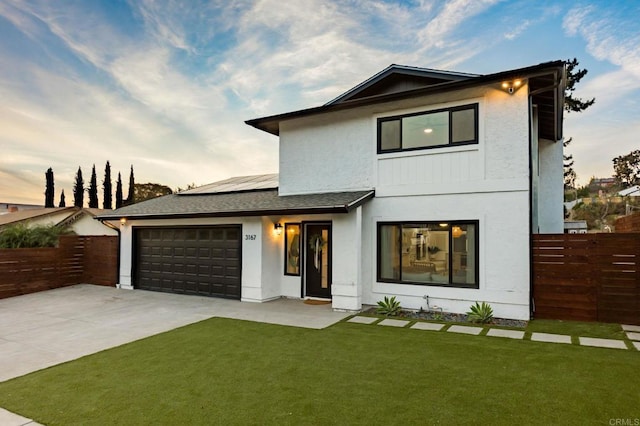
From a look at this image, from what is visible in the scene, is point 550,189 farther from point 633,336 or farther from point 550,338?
point 550,338

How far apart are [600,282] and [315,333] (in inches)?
233

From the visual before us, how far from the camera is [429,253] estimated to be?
28.6ft

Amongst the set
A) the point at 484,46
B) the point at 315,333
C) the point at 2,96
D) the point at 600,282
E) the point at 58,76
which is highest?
the point at 484,46

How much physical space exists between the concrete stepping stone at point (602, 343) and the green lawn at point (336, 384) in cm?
37

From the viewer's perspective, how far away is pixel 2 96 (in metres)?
12.8

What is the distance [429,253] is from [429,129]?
3049mm

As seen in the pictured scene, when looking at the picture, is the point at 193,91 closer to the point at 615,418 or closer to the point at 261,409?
the point at 261,409

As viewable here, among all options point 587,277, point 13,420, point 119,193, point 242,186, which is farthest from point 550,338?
point 119,193

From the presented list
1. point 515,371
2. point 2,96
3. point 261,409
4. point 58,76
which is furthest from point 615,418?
point 2,96

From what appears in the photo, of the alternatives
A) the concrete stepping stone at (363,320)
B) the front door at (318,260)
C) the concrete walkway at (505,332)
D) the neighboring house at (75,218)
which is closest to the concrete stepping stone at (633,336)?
the concrete walkway at (505,332)

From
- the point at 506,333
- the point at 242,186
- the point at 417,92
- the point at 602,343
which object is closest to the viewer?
the point at 602,343

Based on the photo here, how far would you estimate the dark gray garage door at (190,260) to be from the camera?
35.8 ft
